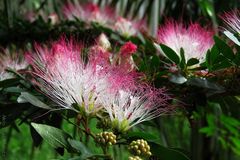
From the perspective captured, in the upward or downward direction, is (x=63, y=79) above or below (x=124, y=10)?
below

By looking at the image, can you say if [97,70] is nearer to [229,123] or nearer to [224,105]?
[224,105]

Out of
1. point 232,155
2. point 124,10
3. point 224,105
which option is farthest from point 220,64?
point 232,155

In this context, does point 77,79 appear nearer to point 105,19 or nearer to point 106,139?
point 106,139

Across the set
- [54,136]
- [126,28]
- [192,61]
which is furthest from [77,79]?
[126,28]

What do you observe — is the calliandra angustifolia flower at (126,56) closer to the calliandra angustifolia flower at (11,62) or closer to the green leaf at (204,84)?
the green leaf at (204,84)

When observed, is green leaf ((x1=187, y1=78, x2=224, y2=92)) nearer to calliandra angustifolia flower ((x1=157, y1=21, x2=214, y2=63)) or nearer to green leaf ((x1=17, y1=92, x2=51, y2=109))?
calliandra angustifolia flower ((x1=157, y1=21, x2=214, y2=63))

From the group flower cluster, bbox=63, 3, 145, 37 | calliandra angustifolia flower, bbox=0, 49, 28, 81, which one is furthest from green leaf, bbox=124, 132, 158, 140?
flower cluster, bbox=63, 3, 145, 37
